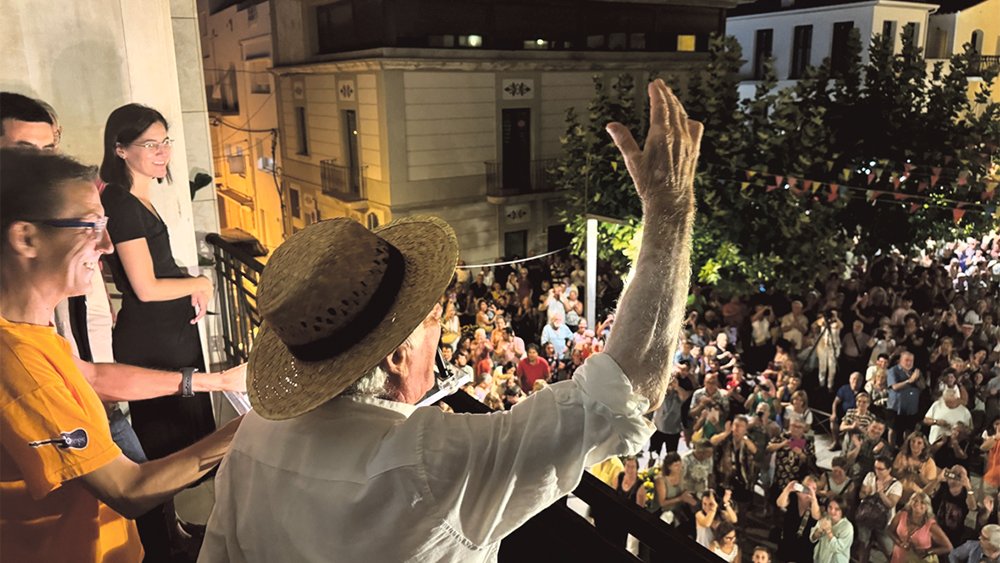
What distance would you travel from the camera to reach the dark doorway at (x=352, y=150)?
6.34m

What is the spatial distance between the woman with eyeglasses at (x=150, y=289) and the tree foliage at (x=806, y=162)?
517 centimetres

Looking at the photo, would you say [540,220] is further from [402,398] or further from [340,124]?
[402,398]

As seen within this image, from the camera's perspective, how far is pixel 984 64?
7156 millimetres

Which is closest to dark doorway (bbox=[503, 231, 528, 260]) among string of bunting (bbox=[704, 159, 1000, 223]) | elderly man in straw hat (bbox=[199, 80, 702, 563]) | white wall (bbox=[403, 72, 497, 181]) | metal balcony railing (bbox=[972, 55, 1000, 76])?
white wall (bbox=[403, 72, 497, 181])

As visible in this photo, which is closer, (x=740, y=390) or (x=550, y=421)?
(x=550, y=421)

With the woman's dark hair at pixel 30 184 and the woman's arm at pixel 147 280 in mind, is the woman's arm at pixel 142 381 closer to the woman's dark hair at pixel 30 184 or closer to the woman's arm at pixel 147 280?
the woman's arm at pixel 147 280

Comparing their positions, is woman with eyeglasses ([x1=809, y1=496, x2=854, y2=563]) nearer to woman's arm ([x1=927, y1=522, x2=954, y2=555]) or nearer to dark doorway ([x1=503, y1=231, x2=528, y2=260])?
woman's arm ([x1=927, y1=522, x2=954, y2=555])

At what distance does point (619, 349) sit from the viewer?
0.60 meters

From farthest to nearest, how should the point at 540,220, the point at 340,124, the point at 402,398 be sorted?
the point at 540,220 < the point at 340,124 < the point at 402,398

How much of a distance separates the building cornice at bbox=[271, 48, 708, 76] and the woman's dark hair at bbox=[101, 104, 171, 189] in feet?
11.5

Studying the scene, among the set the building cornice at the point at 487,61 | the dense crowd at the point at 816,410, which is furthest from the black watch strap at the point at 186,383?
the building cornice at the point at 487,61

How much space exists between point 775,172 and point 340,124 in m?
4.30

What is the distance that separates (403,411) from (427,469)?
125 mm

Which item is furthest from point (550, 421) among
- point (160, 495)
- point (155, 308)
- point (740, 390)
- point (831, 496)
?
point (740, 390)
